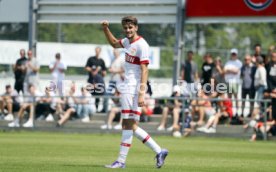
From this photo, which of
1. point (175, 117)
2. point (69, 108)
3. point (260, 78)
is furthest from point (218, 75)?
point (69, 108)

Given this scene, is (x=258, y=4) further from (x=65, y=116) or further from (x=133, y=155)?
(x=133, y=155)

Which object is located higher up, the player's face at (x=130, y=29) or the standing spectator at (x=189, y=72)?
the player's face at (x=130, y=29)

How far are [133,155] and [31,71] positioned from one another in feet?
39.8

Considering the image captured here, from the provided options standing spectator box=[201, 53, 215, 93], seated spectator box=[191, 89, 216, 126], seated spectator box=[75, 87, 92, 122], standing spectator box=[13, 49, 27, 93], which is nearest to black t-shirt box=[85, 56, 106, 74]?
seated spectator box=[75, 87, 92, 122]

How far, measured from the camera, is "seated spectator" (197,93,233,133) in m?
26.4

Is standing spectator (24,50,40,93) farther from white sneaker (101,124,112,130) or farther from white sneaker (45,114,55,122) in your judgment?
white sneaker (101,124,112,130)

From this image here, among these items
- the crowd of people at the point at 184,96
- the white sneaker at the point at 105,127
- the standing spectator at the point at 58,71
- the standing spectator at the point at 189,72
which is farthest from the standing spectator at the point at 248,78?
the standing spectator at the point at 58,71

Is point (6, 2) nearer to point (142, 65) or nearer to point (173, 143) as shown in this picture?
point (173, 143)

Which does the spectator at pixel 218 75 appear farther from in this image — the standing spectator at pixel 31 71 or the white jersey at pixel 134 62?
the white jersey at pixel 134 62

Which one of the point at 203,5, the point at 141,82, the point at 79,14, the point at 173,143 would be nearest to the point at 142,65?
the point at 141,82

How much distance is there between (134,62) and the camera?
14062mm

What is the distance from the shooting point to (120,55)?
29922 millimetres

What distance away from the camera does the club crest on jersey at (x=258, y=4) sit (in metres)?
26.8

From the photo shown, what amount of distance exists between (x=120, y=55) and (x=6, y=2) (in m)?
4.64
